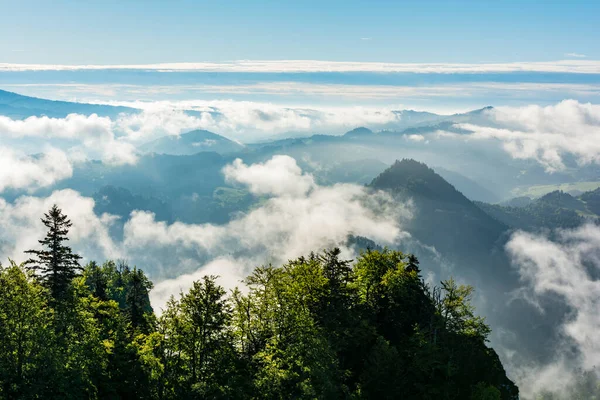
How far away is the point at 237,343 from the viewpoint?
50.0 m

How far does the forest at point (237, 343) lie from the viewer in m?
38.8

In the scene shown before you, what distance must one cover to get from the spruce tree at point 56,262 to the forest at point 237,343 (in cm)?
14

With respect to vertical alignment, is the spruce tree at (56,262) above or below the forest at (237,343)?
above

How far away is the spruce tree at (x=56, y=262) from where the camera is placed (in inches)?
2042

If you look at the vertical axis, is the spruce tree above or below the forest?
above

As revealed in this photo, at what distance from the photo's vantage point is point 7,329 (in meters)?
37.9

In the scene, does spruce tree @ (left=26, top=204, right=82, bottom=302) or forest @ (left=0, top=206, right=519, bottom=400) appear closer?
forest @ (left=0, top=206, right=519, bottom=400)

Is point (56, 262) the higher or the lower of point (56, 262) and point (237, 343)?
the higher

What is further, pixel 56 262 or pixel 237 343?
pixel 56 262

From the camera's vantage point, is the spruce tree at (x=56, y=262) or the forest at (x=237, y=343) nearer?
the forest at (x=237, y=343)

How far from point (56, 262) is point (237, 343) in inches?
979

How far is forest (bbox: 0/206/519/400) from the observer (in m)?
38.8

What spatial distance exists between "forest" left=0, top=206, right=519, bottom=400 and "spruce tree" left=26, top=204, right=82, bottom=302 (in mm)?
138

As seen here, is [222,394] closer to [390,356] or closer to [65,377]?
[65,377]
